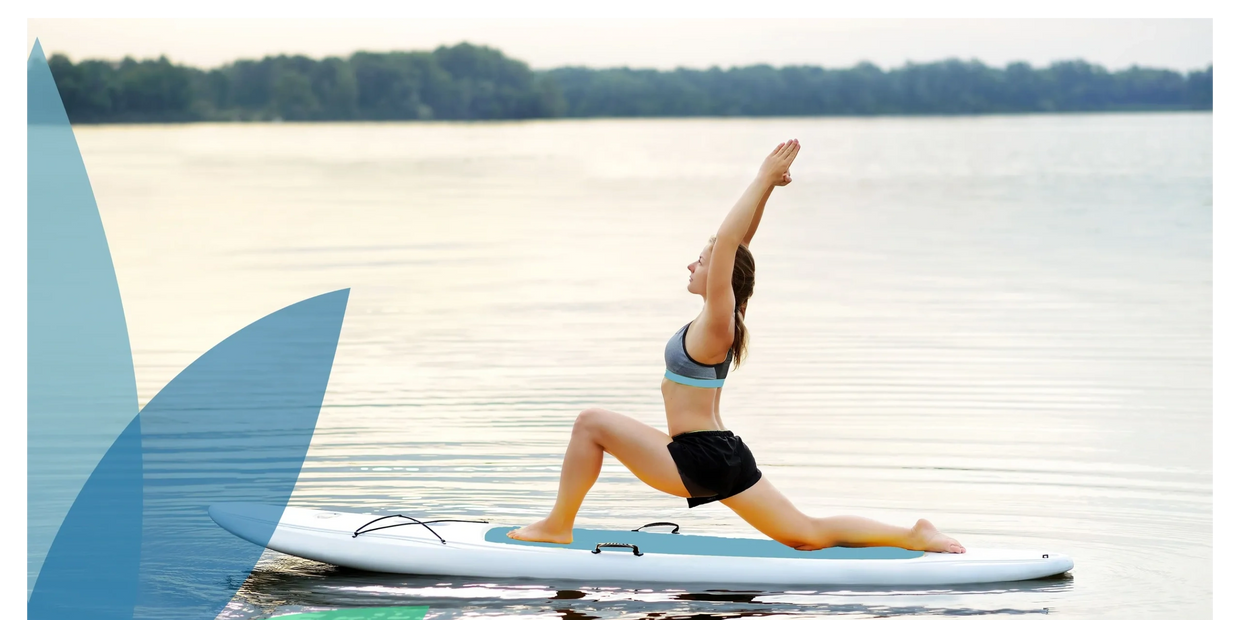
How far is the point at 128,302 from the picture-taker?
14844 mm

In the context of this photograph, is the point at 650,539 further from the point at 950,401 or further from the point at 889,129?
the point at 889,129

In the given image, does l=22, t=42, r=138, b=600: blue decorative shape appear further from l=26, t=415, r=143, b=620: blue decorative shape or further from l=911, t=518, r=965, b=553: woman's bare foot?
l=911, t=518, r=965, b=553: woman's bare foot

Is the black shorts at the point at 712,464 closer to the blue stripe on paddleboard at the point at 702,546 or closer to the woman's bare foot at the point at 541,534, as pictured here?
the blue stripe on paddleboard at the point at 702,546

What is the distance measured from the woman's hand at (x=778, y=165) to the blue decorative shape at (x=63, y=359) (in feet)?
9.19

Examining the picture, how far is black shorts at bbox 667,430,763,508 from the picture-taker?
18.8 feet

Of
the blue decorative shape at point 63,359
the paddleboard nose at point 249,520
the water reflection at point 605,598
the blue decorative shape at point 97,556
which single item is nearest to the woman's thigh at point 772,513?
the water reflection at point 605,598

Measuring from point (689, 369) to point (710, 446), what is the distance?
0.33 meters

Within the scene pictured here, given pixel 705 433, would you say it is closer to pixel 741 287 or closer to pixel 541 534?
pixel 741 287

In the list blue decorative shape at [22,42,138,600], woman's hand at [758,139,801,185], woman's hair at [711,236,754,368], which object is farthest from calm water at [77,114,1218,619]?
woman's hand at [758,139,801,185]

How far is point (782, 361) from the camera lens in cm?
1098

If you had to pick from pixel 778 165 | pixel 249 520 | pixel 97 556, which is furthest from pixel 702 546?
pixel 97 556
